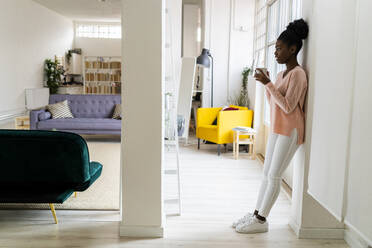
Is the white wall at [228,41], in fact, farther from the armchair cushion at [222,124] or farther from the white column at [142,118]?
the white column at [142,118]

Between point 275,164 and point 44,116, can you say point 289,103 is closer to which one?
point 275,164

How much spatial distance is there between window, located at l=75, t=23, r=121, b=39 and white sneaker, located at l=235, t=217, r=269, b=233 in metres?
11.6

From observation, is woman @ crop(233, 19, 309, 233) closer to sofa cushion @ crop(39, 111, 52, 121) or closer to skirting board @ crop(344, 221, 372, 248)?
skirting board @ crop(344, 221, 372, 248)

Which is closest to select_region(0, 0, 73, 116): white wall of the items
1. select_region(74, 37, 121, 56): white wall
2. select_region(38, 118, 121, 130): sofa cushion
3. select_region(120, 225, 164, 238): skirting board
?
select_region(74, 37, 121, 56): white wall

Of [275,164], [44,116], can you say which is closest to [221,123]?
[275,164]

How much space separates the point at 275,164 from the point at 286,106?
460 mm

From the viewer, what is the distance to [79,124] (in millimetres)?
6348

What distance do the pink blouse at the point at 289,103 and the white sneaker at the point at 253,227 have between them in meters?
0.74

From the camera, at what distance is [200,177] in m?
4.56

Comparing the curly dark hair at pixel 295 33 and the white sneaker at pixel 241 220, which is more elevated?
the curly dark hair at pixel 295 33

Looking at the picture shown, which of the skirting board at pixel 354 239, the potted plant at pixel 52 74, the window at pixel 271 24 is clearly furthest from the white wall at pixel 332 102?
the potted plant at pixel 52 74

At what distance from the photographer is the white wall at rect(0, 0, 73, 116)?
802cm

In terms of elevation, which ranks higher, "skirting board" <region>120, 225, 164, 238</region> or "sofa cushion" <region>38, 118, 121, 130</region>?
"sofa cushion" <region>38, 118, 121, 130</region>

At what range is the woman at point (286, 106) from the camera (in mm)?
2623
